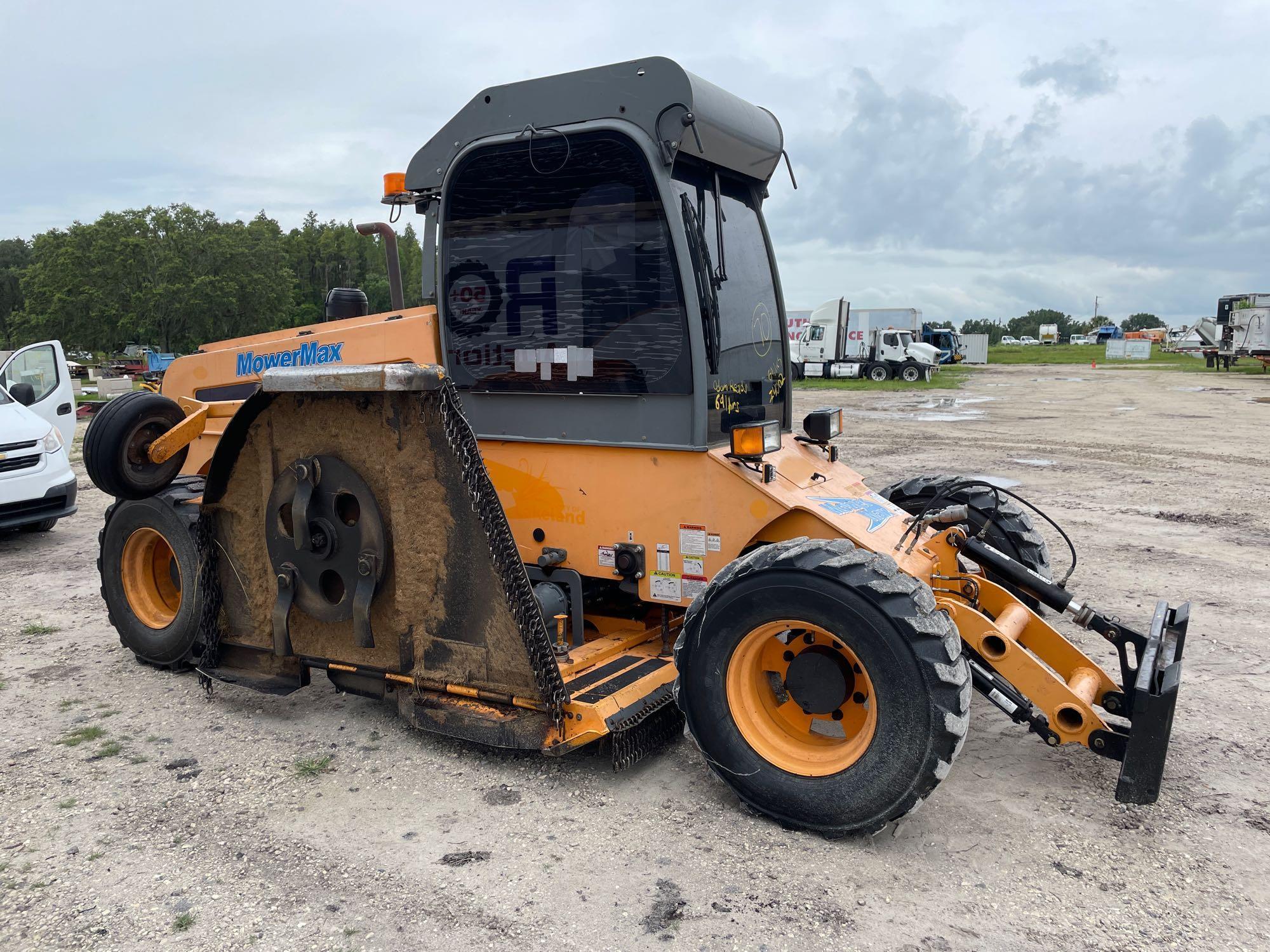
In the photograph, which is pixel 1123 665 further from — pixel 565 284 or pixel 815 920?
pixel 565 284

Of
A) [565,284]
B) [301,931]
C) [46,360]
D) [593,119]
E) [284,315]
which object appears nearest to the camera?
[301,931]

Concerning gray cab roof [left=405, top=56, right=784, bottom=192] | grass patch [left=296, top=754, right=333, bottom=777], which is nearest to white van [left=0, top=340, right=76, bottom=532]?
grass patch [left=296, top=754, right=333, bottom=777]

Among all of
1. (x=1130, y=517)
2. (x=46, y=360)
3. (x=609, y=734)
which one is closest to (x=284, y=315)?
(x=46, y=360)

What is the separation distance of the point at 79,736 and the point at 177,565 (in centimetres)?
107

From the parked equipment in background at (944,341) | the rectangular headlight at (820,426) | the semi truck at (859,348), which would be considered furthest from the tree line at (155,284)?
the rectangular headlight at (820,426)

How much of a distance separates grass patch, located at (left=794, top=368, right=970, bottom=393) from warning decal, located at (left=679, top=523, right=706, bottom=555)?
2748 cm

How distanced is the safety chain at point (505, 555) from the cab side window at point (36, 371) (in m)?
8.57

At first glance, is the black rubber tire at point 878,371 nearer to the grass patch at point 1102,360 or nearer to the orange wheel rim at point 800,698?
the grass patch at point 1102,360

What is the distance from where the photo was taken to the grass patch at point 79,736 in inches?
177

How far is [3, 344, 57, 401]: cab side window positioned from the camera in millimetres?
10094

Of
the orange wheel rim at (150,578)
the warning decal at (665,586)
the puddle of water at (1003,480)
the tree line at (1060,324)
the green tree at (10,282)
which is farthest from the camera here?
the tree line at (1060,324)

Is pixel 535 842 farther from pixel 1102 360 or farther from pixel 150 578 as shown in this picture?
pixel 1102 360

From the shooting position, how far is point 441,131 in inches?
180

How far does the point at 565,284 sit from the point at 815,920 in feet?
9.39
